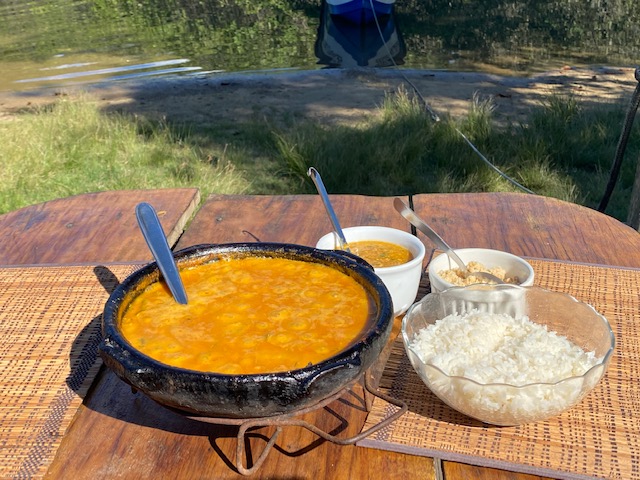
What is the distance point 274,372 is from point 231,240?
1.01 m

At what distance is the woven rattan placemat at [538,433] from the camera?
104 cm

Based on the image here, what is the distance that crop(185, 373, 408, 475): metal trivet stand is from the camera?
3.21ft

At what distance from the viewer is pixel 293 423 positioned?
1.01 meters

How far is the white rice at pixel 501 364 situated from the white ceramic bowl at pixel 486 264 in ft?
0.56

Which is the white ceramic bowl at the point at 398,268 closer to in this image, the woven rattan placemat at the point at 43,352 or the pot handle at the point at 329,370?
the pot handle at the point at 329,370

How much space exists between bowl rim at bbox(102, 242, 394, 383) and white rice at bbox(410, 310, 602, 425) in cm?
14

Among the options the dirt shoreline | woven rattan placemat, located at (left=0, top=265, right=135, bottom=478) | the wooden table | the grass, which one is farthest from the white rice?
the dirt shoreline

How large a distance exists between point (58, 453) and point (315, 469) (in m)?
0.45

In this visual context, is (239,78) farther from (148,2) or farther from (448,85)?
(148,2)

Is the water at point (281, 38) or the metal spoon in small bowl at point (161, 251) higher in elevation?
the metal spoon in small bowl at point (161, 251)

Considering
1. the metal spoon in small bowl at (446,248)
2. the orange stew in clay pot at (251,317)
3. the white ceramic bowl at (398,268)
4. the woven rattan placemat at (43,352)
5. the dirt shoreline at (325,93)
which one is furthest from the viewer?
the dirt shoreline at (325,93)

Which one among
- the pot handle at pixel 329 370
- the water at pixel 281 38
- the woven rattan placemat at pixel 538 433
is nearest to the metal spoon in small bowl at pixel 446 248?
the woven rattan placemat at pixel 538 433

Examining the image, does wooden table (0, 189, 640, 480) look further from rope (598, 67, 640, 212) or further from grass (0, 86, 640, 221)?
grass (0, 86, 640, 221)

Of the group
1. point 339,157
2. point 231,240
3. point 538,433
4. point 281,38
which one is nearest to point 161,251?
point 231,240
